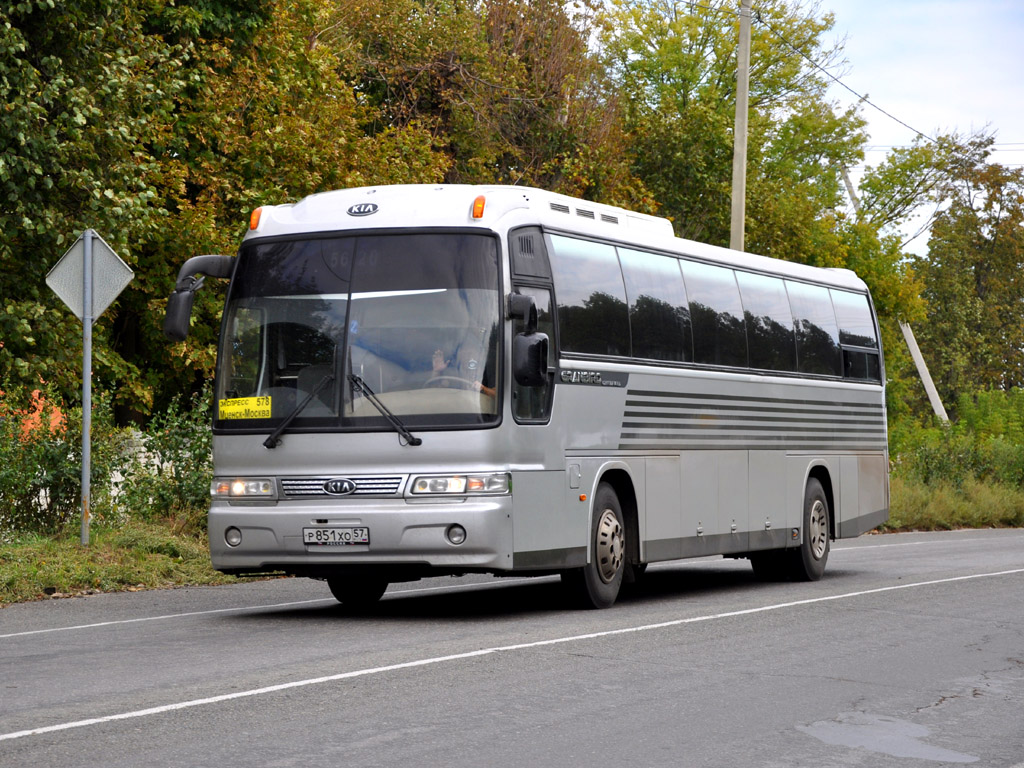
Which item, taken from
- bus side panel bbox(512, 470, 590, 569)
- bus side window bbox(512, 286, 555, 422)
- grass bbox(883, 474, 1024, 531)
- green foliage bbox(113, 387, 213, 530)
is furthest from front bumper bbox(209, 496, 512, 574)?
grass bbox(883, 474, 1024, 531)

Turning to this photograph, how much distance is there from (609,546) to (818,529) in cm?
521

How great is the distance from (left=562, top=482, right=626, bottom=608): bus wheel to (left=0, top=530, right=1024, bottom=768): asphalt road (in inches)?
9.8

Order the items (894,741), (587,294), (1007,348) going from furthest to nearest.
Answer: (1007,348)
(587,294)
(894,741)

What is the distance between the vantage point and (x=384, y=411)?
11.9 meters

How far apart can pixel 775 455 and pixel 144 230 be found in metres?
8.43

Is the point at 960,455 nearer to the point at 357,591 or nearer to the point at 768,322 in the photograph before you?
the point at 768,322

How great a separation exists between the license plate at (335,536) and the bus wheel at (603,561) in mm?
2018

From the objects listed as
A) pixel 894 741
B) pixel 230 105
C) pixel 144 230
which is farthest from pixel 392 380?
pixel 230 105

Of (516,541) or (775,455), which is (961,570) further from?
(516,541)

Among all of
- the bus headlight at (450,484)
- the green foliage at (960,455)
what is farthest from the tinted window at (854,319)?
the green foliage at (960,455)

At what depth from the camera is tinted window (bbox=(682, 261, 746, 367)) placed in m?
15.1

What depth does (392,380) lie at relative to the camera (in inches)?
469

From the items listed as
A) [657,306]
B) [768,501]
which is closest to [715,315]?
[657,306]

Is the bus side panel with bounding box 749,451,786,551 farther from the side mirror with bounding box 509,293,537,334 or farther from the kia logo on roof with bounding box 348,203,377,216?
the kia logo on roof with bounding box 348,203,377,216
